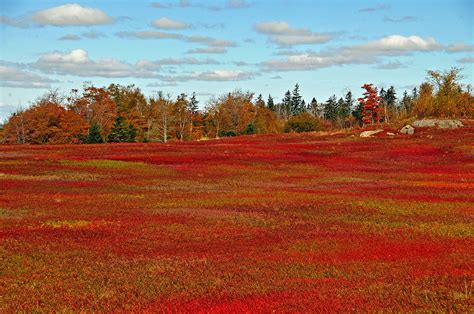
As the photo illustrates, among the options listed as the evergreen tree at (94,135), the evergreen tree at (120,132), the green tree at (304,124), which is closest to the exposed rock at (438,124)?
the green tree at (304,124)

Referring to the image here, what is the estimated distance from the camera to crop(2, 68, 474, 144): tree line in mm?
129875

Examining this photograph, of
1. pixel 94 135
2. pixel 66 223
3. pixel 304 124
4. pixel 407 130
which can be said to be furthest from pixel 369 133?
pixel 66 223

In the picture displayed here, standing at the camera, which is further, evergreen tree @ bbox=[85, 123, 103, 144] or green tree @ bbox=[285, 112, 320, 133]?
green tree @ bbox=[285, 112, 320, 133]

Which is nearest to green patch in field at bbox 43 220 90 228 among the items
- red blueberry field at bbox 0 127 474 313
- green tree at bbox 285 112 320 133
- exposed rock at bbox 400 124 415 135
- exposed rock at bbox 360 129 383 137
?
red blueberry field at bbox 0 127 474 313

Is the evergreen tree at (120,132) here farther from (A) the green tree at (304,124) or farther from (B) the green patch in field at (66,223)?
(B) the green patch in field at (66,223)

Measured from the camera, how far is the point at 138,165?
59938 mm

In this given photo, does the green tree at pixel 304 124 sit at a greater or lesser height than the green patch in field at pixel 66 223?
greater

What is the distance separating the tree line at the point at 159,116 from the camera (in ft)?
426

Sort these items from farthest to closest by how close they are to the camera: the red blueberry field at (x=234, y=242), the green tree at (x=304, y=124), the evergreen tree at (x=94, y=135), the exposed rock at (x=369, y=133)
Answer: the green tree at (x=304, y=124)
the evergreen tree at (x=94, y=135)
the exposed rock at (x=369, y=133)
the red blueberry field at (x=234, y=242)

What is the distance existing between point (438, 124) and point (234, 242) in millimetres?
88894

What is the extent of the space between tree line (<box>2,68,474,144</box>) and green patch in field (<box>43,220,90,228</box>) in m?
107

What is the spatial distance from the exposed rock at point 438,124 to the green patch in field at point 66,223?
287 feet

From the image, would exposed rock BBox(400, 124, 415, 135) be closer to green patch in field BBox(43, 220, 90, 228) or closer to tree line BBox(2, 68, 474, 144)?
tree line BBox(2, 68, 474, 144)

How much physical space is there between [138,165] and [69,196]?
2380cm
